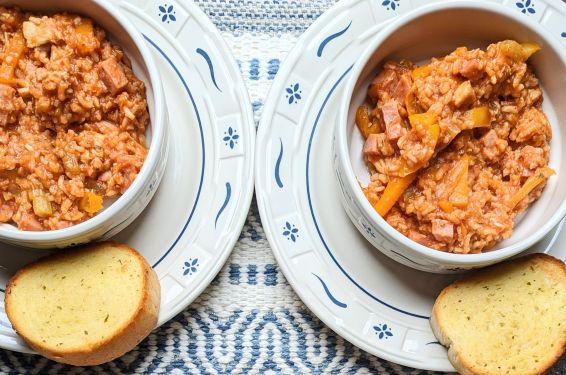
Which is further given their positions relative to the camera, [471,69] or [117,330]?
[117,330]

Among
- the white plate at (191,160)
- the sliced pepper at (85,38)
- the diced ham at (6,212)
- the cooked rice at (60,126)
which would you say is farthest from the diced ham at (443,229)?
the diced ham at (6,212)

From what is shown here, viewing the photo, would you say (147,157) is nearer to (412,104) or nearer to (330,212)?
(330,212)

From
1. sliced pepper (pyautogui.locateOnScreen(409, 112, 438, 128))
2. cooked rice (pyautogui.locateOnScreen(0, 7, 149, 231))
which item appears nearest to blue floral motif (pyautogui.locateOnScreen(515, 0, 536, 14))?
sliced pepper (pyautogui.locateOnScreen(409, 112, 438, 128))

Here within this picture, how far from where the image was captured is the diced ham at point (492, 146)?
2156 mm

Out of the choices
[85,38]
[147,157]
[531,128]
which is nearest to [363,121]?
[531,128]

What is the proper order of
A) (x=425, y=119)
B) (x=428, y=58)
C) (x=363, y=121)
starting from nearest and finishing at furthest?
1. (x=425, y=119)
2. (x=363, y=121)
3. (x=428, y=58)

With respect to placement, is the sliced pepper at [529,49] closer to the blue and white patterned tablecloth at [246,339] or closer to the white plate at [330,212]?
the white plate at [330,212]

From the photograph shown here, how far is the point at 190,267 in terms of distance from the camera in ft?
7.72

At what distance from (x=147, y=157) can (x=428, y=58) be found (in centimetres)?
95

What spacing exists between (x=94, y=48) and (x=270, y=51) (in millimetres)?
708

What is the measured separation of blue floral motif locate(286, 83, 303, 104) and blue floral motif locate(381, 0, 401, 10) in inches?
15.3

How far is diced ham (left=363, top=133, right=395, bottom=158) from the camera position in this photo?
214 centimetres

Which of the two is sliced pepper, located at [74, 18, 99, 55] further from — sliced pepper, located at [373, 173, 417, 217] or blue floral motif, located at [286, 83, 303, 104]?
sliced pepper, located at [373, 173, 417, 217]

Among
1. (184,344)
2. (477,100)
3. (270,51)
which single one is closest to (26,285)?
(184,344)
